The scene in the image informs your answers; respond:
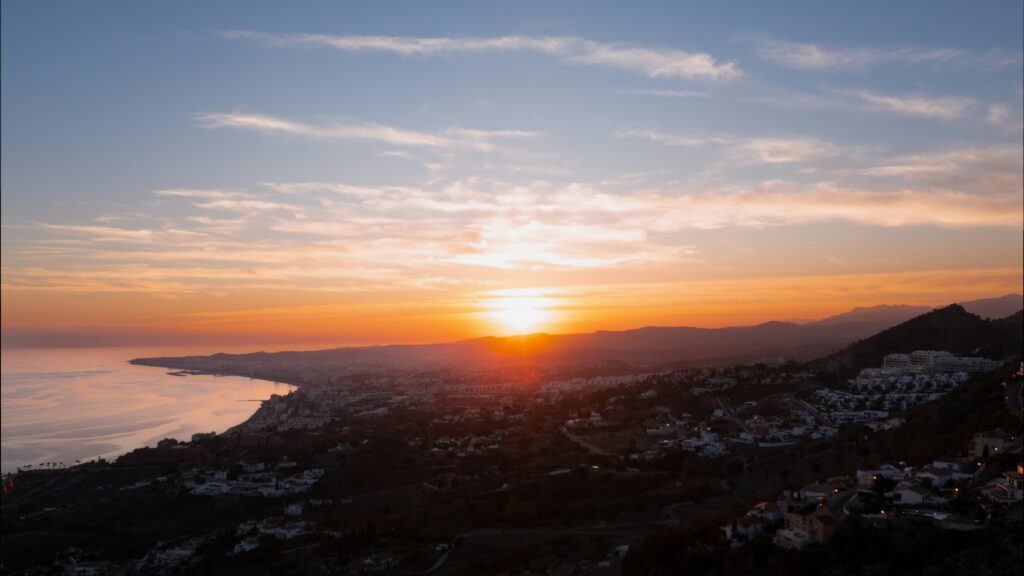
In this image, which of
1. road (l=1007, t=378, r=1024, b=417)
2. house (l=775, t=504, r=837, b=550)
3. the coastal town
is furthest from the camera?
road (l=1007, t=378, r=1024, b=417)

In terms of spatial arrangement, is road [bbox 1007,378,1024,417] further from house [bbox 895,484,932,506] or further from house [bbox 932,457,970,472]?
house [bbox 895,484,932,506]

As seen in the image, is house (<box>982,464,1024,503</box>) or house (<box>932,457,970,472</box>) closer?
house (<box>982,464,1024,503</box>)

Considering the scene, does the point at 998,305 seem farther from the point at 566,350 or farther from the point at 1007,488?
the point at 1007,488

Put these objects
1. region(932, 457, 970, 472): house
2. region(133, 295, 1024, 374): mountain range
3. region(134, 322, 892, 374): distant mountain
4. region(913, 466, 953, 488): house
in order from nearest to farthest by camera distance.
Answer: region(913, 466, 953, 488): house < region(932, 457, 970, 472): house < region(133, 295, 1024, 374): mountain range < region(134, 322, 892, 374): distant mountain

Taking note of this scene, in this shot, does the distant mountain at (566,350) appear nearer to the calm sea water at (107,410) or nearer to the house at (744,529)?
the calm sea water at (107,410)

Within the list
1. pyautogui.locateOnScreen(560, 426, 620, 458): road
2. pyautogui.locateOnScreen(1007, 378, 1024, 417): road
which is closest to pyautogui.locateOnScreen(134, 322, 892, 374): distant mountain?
pyautogui.locateOnScreen(560, 426, 620, 458): road

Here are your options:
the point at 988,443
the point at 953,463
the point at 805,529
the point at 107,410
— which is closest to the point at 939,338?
the point at 988,443

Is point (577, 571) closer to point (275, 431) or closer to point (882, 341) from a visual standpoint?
point (275, 431)
